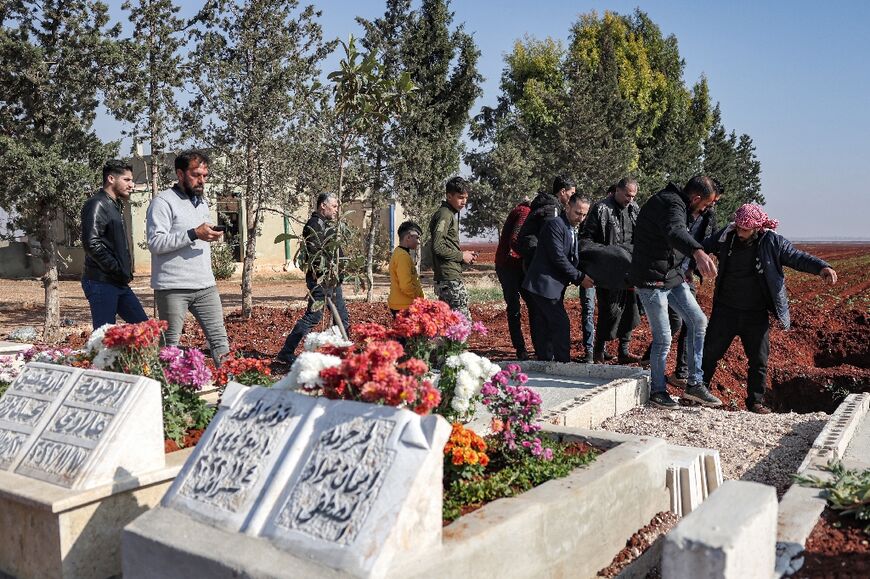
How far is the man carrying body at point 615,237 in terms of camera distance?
811 centimetres

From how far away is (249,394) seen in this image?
338 cm

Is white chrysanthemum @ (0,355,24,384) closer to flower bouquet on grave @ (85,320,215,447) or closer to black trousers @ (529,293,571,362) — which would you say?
flower bouquet on grave @ (85,320,215,447)

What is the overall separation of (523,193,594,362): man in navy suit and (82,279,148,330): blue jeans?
341 cm

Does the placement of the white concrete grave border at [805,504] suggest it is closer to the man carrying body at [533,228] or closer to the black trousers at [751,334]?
the black trousers at [751,334]

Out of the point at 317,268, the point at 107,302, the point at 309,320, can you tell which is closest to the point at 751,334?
the point at 317,268

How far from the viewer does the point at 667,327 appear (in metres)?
6.45

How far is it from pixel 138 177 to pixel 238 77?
37.3 ft

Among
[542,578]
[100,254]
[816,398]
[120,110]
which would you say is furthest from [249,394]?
[120,110]

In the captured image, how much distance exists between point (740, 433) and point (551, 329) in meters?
2.19

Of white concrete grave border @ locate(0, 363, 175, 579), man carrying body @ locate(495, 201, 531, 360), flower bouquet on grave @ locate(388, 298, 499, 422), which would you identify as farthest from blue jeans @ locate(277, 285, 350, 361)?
white concrete grave border @ locate(0, 363, 175, 579)

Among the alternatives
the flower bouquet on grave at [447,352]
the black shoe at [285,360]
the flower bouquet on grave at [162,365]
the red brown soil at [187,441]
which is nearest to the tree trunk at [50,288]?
the black shoe at [285,360]

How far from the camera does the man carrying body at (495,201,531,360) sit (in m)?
8.30

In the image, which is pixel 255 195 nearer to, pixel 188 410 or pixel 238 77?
pixel 238 77

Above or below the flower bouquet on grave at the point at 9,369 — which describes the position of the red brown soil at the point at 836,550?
below
